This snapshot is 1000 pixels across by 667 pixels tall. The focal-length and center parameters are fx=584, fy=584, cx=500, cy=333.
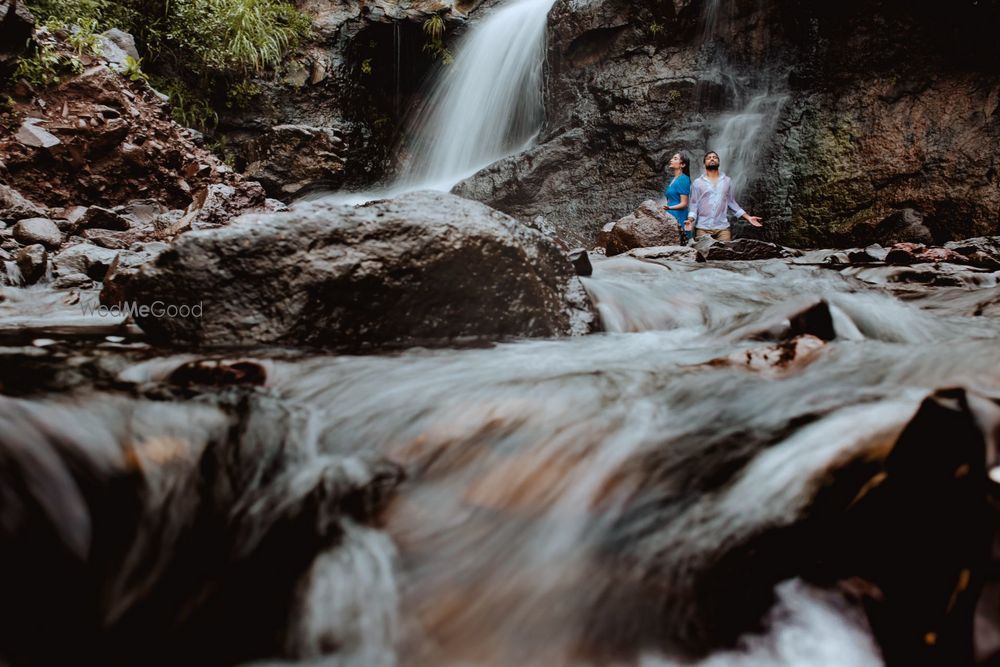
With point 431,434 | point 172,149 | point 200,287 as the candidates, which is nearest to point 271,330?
point 200,287

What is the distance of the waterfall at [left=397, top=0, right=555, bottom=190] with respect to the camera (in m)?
12.2

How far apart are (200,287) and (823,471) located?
9.24 ft

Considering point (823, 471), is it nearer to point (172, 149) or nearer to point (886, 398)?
point (886, 398)

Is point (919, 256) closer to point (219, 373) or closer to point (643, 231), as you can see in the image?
point (643, 231)

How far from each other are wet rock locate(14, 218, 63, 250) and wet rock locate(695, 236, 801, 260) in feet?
23.1

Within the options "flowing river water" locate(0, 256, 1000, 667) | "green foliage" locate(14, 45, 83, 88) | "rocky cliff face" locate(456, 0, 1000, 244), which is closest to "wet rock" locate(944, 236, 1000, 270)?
"rocky cliff face" locate(456, 0, 1000, 244)

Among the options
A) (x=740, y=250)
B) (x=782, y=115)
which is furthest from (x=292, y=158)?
(x=782, y=115)

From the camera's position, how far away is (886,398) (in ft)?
6.23

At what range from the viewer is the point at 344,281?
296cm

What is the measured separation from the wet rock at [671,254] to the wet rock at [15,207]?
685 centimetres

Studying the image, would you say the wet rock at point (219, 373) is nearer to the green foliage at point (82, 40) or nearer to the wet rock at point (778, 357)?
the wet rock at point (778, 357)

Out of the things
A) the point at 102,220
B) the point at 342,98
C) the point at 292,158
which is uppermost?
the point at 342,98

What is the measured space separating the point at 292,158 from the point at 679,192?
764 centimetres

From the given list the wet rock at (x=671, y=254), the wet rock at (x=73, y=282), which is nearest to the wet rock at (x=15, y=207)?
the wet rock at (x=73, y=282)
